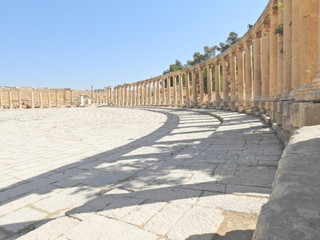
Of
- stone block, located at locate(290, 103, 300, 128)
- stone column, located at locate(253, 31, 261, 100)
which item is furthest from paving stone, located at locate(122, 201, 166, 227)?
stone column, located at locate(253, 31, 261, 100)

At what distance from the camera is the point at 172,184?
323 centimetres

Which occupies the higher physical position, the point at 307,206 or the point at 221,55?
the point at 221,55

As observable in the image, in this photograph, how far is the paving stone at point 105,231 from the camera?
202 centimetres

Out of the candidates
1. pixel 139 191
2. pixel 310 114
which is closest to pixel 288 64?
pixel 310 114

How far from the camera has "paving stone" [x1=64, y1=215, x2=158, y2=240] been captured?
2.02 meters

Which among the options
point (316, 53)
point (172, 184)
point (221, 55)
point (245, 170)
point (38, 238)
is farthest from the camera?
point (221, 55)

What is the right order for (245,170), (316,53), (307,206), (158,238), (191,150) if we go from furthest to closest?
(191,150), (316,53), (245,170), (158,238), (307,206)

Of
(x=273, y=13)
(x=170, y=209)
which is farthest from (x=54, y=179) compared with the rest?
(x=273, y=13)

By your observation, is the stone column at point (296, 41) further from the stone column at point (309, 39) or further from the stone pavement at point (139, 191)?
the stone pavement at point (139, 191)

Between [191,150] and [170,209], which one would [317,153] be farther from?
[191,150]

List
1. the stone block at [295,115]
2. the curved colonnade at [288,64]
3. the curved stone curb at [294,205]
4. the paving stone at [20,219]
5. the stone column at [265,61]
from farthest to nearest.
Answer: the stone column at [265,61], the curved colonnade at [288,64], the stone block at [295,115], the paving stone at [20,219], the curved stone curb at [294,205]

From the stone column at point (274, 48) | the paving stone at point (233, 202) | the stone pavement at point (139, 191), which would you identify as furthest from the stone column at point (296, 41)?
the paving stone at point (233, 202)

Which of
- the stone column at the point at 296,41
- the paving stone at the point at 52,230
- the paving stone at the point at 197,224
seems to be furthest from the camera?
the stone column at the point at 296,41

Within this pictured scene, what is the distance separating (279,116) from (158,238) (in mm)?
5174
